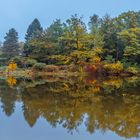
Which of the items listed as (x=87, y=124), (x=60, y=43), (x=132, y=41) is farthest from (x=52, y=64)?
(x=87, y=124)

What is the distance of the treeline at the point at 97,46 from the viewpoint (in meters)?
37.5

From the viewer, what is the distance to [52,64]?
139 feet

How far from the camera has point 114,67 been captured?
117 feet

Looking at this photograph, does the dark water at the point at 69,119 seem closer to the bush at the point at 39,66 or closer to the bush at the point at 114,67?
the bush at the point at 114,67

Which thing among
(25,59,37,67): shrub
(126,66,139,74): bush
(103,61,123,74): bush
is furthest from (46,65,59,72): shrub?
(126,66,139,74): bush

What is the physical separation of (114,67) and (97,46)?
4951 mm

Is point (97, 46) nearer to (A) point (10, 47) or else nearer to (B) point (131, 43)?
(B) point (131, 43)

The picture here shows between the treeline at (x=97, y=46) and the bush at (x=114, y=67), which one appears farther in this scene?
the treeline at (x=97, y=46)

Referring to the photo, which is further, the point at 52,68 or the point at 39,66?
the point at 39,66

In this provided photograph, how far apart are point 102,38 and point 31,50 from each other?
10256mm

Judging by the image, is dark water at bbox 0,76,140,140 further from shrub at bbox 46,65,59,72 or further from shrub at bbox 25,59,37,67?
shrub at bbox 25,59,37,67

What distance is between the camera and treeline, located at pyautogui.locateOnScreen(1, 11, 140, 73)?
123ft

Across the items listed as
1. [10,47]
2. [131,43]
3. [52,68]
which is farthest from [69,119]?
[10,47]

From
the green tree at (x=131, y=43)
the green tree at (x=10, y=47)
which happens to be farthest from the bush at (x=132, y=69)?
the green tree at (x=10, y=47)
